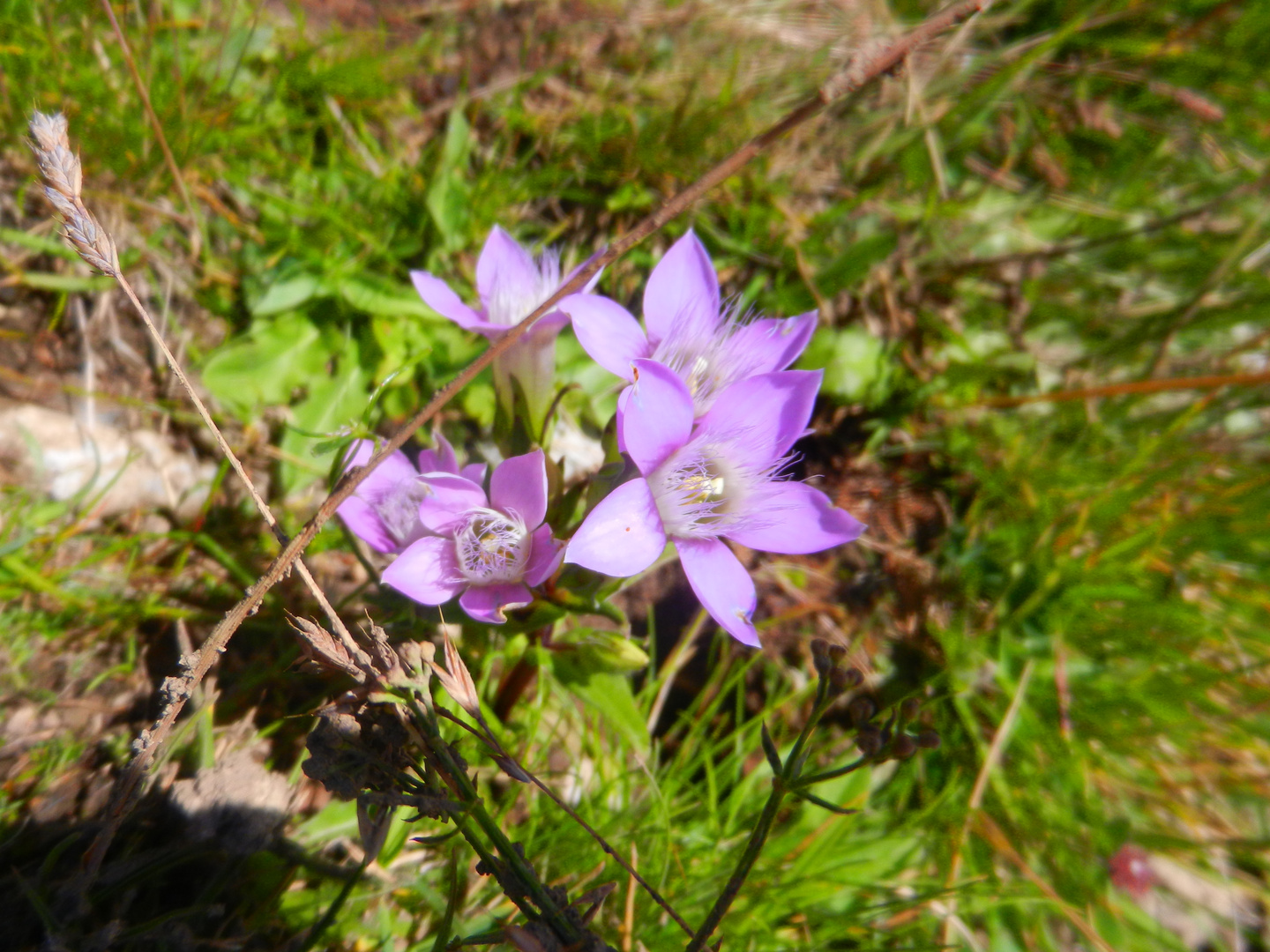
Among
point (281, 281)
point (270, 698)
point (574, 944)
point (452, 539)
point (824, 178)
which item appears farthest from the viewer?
point (824, 178)

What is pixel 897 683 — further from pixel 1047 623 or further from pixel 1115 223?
pixel 1115 223

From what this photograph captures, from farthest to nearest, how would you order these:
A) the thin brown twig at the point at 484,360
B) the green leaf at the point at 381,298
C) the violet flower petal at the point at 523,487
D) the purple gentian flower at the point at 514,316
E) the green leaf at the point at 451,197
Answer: the green leaf at the point at 451,197 < the green leaf at the point at 381,298 < the purple gentian flower at the point at 514,316 < the violet flower petal at the point at 523,487 < the thin brown twig at the point at 484,360

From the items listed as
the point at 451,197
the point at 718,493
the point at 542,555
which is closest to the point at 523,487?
the point at 542,555

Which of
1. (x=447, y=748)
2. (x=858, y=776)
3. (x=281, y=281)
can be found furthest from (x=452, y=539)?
(x=858, y=776)

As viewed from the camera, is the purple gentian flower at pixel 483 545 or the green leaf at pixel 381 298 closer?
the purple gentian flower at pixel 483 545

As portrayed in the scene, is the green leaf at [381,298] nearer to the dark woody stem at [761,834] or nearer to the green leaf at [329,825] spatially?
the green leaf at [329,825]

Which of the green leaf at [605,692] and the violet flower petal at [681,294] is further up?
the violet flower petal at [681,294]

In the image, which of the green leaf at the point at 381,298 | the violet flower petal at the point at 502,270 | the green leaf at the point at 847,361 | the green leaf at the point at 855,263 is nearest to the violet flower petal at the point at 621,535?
the violet flower petal at the point at 502,270

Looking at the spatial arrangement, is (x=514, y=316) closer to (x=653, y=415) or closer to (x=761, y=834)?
(x=653, y=415)
